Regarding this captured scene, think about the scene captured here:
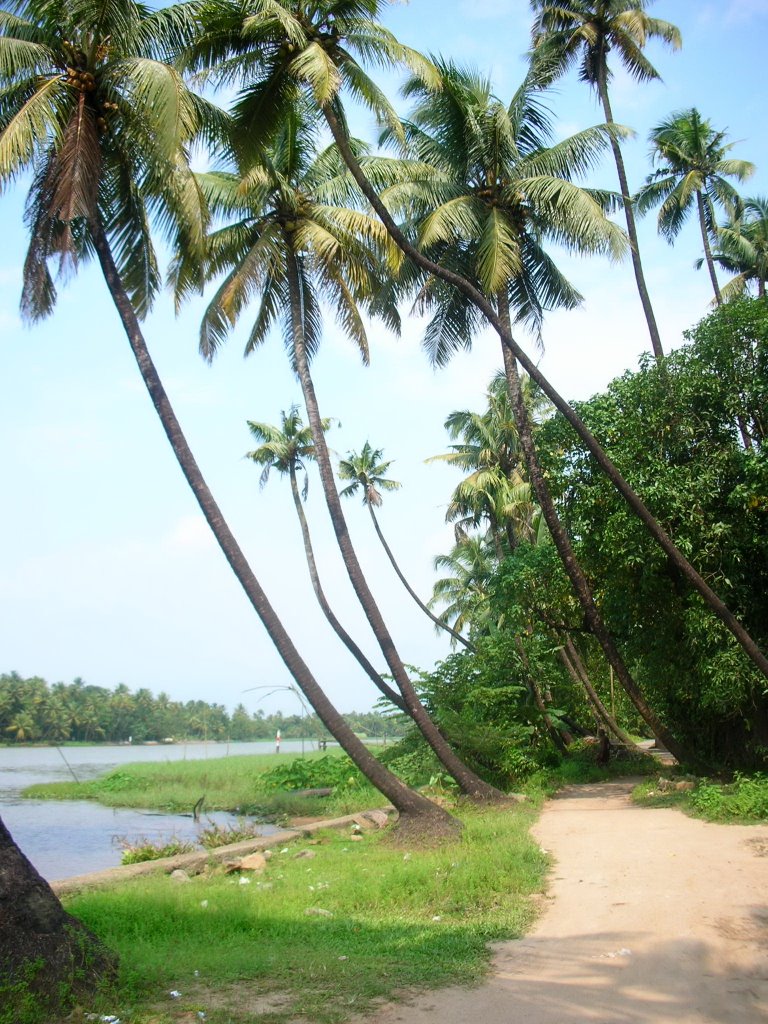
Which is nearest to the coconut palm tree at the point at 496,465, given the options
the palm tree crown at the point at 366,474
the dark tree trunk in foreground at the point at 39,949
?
the palm tree crown at the point at 366,474

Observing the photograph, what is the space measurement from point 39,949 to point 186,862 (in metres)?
7.44

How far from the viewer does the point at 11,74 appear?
11.3 m

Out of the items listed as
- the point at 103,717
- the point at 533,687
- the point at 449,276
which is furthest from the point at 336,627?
the point at 103,717

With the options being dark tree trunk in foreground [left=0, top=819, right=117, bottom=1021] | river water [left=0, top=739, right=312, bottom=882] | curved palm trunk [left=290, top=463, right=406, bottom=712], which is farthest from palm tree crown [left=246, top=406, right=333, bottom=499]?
dark tree trunk in foreground [left=0, top=819, right=117, bottom=1021]

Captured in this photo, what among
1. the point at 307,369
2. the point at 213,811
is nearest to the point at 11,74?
the point at 307,369

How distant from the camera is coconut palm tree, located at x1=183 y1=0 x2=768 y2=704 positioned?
12055 mm

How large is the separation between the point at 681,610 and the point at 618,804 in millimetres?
4004

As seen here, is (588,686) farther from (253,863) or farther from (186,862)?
(186,862)

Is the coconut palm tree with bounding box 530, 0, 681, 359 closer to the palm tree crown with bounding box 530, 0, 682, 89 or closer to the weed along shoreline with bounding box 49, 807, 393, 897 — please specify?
the palm tree crown with bounding box 530, 0, 682, 89

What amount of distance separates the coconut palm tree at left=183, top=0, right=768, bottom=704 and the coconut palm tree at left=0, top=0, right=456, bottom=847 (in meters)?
0.59

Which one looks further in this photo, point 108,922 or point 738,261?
point 738,261

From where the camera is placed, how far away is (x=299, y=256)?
16.8 m

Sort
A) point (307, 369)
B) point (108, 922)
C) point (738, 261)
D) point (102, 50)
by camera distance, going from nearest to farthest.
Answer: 1. point (108, 922)
2. point (102, 50)
3. point (307, 369)
4. point (738, 261)

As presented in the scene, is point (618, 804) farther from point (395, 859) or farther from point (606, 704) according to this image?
point (606, 704)
